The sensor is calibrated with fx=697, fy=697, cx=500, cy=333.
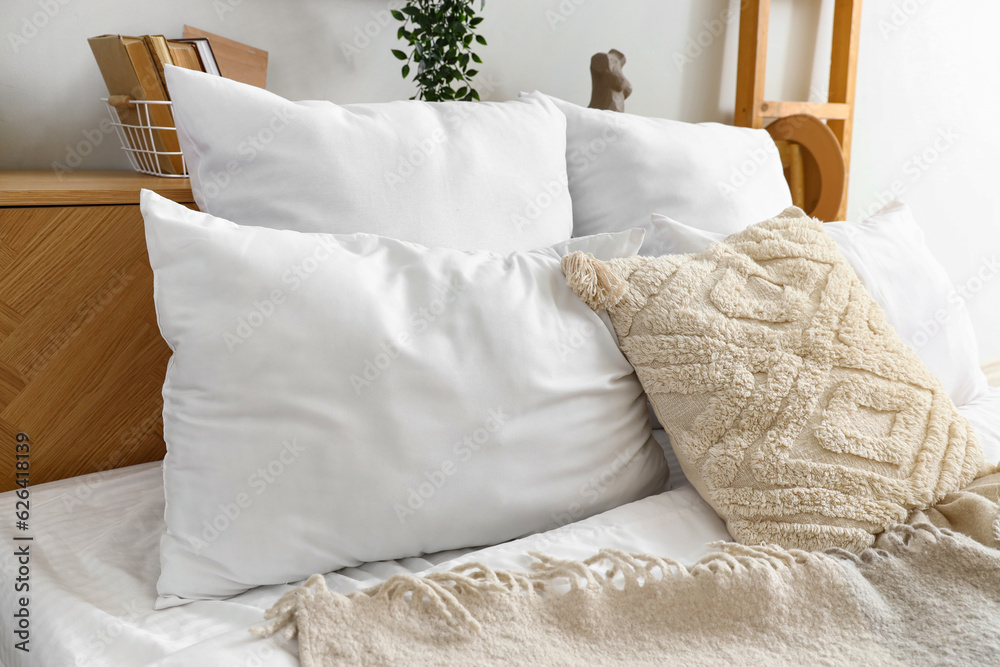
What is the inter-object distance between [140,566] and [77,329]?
32 centimetres

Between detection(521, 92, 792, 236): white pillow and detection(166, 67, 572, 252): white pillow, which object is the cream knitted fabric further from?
detection(521, 92, 792, 236): white pillow

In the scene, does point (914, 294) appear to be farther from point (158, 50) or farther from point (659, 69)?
Answer: point (158, 50)

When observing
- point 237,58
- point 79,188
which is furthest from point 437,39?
point 79,188

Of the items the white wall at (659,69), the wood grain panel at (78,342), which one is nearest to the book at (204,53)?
the white wall at (659,69)

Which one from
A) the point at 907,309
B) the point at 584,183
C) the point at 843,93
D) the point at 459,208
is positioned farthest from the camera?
the point at 843,93

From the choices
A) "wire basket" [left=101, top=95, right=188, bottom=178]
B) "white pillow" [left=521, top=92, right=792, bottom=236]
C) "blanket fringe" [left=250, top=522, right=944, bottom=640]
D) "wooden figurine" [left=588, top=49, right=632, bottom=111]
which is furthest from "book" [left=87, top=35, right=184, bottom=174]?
"wooden figurine" [left=588, top=49, right=632, bottom=111]

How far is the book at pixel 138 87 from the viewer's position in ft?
3.15

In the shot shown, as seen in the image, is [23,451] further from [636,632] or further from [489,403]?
[636,632]

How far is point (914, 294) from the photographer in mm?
1087

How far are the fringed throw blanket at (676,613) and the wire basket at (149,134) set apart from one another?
71 cm

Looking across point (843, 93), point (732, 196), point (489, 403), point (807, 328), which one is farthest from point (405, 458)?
point (843, 93)

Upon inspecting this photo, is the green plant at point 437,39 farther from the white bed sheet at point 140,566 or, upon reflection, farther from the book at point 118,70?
the white bed sheet at point 140,566

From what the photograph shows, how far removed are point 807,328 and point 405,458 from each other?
19.9 inches

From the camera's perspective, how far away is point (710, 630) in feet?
1.98
